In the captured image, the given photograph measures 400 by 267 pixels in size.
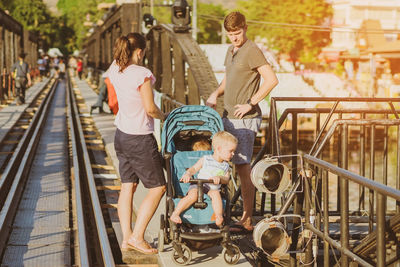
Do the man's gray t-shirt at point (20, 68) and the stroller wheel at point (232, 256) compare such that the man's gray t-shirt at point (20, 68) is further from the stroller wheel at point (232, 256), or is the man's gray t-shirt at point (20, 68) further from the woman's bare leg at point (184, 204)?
the stroller wheel at point (232, 256)

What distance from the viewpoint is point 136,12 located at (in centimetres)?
2536

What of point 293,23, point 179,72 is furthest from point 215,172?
point 293,23

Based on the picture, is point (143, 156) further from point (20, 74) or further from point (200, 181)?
point (20, 74)

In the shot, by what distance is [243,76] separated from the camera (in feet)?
21.9

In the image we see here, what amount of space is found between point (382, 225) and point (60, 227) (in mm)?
5035

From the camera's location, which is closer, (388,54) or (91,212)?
(91,212)

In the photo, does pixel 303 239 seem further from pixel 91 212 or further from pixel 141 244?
pixel 91 212

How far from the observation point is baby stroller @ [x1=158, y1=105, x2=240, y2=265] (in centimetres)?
602

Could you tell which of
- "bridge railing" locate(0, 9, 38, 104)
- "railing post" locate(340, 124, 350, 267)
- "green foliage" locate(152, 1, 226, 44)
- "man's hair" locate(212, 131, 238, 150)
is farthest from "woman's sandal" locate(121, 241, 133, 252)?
"green foliage" locate(152, 1, 226, 44)

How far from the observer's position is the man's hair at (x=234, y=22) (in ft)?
21.1

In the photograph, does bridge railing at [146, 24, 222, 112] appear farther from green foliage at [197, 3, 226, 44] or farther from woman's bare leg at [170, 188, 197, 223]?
green foliage at [197, 3, 226, 44]

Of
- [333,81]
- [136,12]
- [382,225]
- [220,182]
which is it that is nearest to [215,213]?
[220,182]

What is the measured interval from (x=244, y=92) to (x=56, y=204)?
4.19 m

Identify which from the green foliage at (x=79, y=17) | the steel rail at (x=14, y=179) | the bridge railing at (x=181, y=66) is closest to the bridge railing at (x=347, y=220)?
the steel rail at (x=14, y=179)
